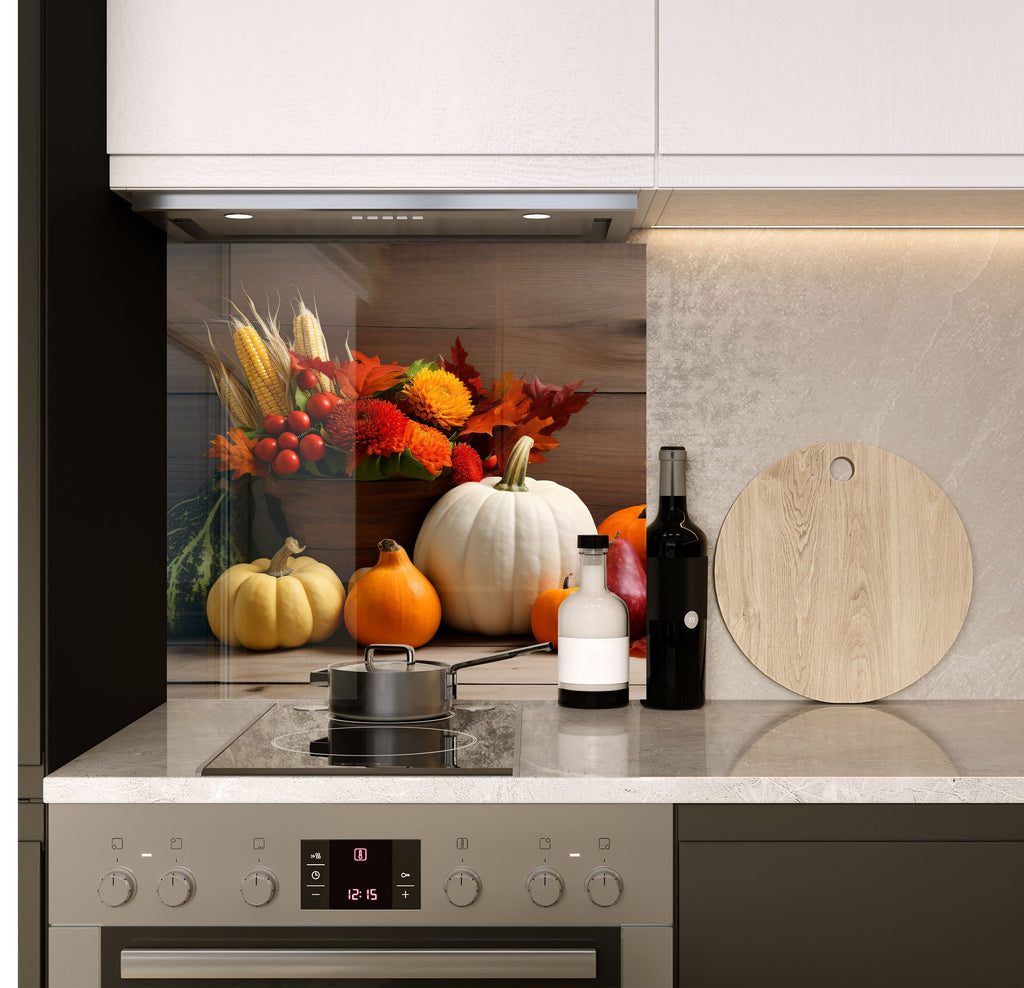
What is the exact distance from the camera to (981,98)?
1418 millimetres

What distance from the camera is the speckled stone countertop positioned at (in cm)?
122

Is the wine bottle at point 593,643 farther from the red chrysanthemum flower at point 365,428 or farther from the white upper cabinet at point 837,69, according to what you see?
the white upper cabinet at point 837,69

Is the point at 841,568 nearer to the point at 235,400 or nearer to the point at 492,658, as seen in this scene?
the point at 492,658

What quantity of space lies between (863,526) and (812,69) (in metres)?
0.75

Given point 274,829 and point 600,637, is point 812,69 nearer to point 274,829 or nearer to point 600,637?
point 600,637

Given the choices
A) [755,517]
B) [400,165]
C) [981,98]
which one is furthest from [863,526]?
[400,165]

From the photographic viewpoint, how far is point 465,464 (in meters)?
1.80

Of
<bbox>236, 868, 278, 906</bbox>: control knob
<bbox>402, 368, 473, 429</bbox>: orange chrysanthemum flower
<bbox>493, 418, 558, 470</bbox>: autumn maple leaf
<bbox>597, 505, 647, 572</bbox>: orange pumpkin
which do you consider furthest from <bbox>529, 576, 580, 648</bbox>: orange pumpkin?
<bbox>236, 868, 278, 906</bbox>: control knob

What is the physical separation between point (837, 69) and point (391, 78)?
62 cm

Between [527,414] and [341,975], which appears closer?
[341,975]

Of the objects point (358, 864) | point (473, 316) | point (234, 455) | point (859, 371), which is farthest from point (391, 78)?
point (358, 864)

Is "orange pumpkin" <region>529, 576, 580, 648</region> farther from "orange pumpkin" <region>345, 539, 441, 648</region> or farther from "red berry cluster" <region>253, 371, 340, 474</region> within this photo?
"red berry cluster" <region>253, 371, 340, 474</region>

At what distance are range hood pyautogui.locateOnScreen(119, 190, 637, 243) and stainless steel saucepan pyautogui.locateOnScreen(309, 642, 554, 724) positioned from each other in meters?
0.64

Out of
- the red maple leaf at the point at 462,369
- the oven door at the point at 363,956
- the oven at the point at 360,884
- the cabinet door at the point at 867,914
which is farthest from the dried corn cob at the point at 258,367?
the cabinet door at the point at 867,914
